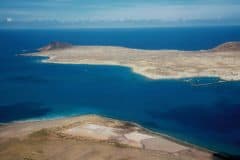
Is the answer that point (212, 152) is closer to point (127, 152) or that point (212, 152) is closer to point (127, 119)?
point (127, 152)

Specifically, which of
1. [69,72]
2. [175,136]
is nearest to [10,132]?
[175,136]

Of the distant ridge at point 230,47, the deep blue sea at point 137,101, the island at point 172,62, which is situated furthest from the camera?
the distant ridge at point 230,47

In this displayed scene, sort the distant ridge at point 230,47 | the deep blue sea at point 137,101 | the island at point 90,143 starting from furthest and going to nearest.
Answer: the distant ridge at point 230,47 → the deep blue sea at point 137,101 → the island at point 90,143

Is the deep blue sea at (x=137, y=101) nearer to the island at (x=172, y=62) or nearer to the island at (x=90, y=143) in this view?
the island at (x=90, y=143)

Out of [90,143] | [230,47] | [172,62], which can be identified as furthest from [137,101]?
[230,47]

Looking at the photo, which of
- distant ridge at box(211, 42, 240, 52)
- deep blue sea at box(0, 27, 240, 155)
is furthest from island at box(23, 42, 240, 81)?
deep blue sea at box(0, 27, 240, 155)

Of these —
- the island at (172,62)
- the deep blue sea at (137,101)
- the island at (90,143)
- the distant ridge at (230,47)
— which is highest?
the distant ridge at (230,47)

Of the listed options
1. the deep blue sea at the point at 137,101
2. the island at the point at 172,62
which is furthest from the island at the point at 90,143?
the island at the point at 172,62

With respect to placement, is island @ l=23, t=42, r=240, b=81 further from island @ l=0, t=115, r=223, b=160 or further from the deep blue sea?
island @ l=0, t=115, r=223, b=160
